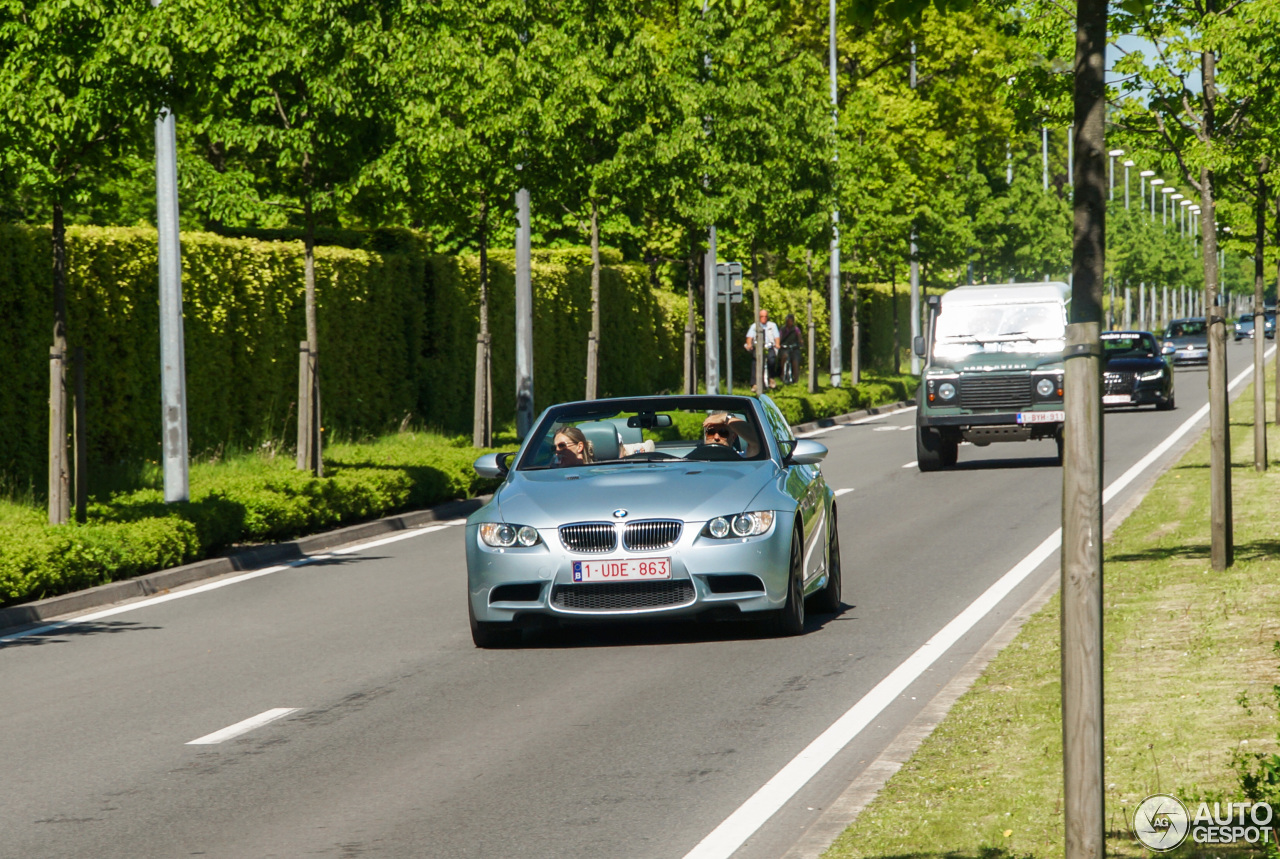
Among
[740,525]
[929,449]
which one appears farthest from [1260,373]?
[740,525]

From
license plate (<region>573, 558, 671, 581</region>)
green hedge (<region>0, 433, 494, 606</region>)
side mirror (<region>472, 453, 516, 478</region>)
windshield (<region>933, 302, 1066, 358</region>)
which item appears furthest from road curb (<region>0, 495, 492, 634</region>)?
windshield (<region>933, 302, 1066, 358</region>)

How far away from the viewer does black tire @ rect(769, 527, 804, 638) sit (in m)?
10.1

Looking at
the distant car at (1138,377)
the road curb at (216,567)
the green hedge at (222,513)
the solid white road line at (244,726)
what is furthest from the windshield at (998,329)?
the solid white road line at (244,726)

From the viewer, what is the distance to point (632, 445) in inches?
459

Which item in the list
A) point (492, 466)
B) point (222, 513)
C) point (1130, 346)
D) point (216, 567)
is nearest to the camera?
point (492, 466)

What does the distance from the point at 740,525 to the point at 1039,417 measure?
1374 centimetres

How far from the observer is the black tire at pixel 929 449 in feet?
76.8

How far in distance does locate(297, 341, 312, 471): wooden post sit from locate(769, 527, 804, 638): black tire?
9.58 m

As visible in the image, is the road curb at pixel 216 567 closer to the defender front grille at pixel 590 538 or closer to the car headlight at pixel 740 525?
the defender front grille at pixel 590 538

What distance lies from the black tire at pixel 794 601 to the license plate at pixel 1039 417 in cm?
1306

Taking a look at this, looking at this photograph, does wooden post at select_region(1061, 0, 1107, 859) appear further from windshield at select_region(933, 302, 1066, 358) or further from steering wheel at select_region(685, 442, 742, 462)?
windshield at select_region(933, 302, 1066, 358)

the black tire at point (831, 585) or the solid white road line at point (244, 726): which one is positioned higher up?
the black tire at point (831, 585)

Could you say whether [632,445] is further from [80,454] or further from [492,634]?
[80,454]

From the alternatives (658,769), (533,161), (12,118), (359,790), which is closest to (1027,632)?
(658,769)
